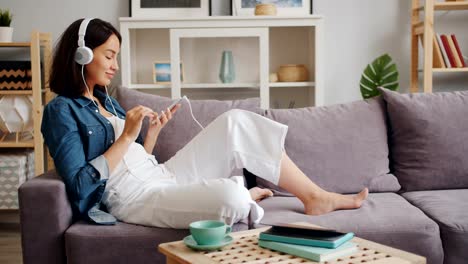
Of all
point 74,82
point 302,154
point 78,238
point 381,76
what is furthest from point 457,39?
point 78,238

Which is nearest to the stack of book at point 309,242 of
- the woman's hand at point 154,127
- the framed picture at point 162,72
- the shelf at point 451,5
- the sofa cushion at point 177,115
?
the woman's hand at point 154,127

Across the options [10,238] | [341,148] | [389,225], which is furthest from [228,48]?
[389,225]

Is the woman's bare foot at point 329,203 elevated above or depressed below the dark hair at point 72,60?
below

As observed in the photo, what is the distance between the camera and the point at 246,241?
151 cm

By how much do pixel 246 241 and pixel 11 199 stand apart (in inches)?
91.2

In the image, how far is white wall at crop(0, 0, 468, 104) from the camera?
12.6 feet

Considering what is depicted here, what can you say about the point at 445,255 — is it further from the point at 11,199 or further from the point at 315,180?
the point at 11,199

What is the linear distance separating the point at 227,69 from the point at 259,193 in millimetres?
1551

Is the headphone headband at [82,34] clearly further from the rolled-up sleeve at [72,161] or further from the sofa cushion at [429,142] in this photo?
the sofa cushion at [429,142]

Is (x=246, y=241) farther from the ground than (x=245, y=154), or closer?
closer

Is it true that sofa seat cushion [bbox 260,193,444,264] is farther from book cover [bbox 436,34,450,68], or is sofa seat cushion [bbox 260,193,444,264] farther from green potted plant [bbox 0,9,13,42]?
green potted plant [bbox 0,9,13,42]

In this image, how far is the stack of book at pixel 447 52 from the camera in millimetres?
3617

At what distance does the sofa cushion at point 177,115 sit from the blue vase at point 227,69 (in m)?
1.17

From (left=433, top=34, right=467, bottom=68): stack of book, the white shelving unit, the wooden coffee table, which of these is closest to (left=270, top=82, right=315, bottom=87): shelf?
the white shelving unit
